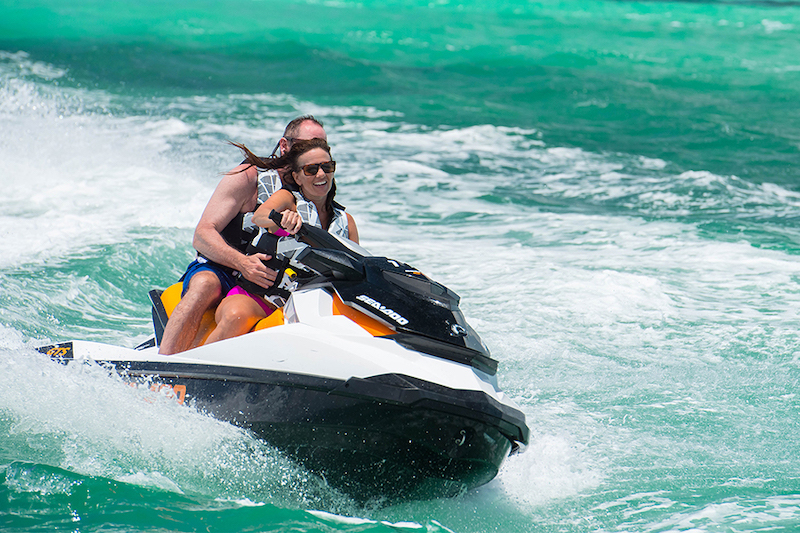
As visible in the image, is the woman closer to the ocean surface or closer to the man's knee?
the man's knee

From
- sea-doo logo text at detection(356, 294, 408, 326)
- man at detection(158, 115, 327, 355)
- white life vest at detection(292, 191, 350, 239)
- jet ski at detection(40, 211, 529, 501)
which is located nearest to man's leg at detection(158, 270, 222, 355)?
man at detection(158, 115, 327, 355)

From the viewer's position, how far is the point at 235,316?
2990mm

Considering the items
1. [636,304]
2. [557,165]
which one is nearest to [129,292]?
[636,304]

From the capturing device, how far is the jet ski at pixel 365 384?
102 inches

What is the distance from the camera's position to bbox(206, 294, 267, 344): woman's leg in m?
2.98

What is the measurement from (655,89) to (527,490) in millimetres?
14451

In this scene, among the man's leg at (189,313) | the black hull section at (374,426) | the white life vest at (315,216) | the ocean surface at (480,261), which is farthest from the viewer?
the white life vest at (315,216)

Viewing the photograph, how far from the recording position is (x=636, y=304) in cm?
528

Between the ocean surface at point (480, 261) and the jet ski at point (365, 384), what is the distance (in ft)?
0.45

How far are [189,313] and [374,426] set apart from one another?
930 millimetres

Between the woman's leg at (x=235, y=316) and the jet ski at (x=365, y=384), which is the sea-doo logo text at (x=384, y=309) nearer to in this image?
the jet ski at (x=365, y=384)

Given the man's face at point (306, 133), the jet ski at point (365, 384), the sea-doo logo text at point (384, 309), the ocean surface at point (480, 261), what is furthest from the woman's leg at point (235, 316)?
the man's face at point (306, 133)

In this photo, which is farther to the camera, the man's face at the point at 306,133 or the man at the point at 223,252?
the man's face at the point at 306,133

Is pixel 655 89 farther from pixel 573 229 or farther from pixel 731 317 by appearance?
pixel 731 317
